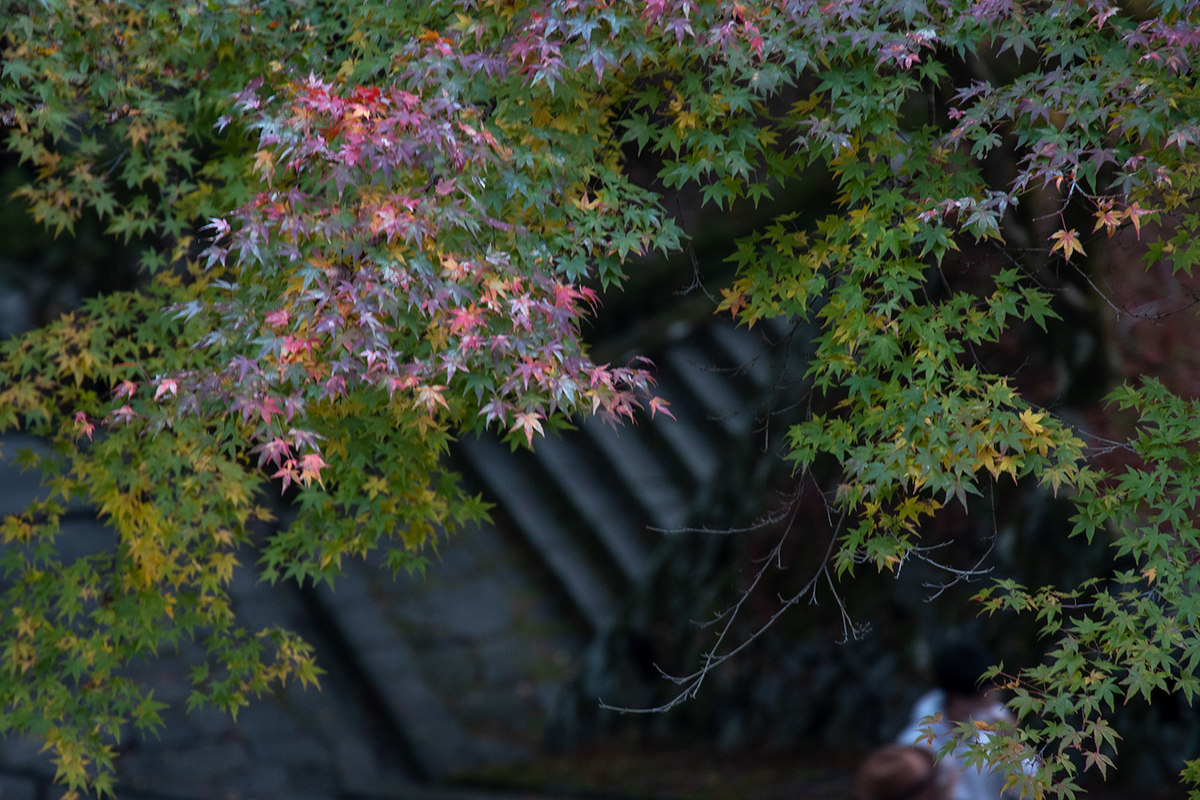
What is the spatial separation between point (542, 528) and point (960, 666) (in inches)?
181

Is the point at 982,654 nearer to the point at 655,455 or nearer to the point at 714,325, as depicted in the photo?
the point at 655,455

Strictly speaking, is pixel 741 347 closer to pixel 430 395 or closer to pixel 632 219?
pixel 632 219

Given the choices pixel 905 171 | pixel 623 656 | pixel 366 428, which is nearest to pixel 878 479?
pixel 905 171

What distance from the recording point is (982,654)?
6477 mm

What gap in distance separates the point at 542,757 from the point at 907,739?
11.0 ft

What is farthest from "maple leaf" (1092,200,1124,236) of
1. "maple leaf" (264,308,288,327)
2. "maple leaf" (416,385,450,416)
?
"maple leaf" (264,308,288,327)

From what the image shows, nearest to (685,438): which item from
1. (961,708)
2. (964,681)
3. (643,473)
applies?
(643,473)

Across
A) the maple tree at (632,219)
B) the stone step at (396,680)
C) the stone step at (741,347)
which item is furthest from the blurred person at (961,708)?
the stone step at (741,347)

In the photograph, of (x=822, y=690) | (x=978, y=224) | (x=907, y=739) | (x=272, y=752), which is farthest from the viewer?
(x=272, y=752)

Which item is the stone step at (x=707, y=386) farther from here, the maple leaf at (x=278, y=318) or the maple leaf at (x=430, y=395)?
the maple leaf at (x=278, y=318)

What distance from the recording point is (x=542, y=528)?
9852mm

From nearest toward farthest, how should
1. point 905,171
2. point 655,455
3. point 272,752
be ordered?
point 905,171 < point 272,752 < point 655,455

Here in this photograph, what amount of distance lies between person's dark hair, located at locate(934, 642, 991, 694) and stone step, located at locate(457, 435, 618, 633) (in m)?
3.37

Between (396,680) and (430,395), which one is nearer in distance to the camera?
(430,395)
